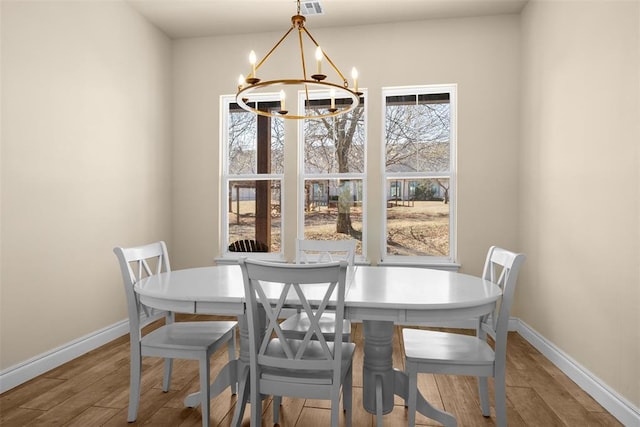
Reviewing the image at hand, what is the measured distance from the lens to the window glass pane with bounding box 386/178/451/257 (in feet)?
13.3

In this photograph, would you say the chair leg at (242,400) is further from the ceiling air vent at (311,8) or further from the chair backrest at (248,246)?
the ceiling air vent at (311,8)

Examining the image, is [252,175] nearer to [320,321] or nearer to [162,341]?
[320,321]

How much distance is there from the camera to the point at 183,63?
14.5 feet

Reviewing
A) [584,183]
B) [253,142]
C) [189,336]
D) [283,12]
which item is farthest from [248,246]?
[584,183]

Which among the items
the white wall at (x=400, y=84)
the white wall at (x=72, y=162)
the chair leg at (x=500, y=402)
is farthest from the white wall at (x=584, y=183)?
the white wall at (x=72, y=162)

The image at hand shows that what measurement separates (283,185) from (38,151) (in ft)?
6.99

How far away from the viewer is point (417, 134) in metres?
4.09

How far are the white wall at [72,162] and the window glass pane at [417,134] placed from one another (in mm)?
2393

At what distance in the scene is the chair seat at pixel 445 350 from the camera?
1.89 metres

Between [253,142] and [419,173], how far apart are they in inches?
69.8

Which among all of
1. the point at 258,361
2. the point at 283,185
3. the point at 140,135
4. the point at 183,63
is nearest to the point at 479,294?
the point at 258,361

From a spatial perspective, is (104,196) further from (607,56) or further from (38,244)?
(607,56)

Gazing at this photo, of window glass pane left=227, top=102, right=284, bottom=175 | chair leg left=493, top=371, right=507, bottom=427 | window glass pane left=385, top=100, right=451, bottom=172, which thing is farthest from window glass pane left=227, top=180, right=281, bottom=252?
chair leg left=493, top=371, right=507, bottom=427

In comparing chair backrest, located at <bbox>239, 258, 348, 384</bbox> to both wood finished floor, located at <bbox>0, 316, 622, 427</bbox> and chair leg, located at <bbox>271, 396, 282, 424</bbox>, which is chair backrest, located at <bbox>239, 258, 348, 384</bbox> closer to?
chair leg, located at <bbox>271, 396, 282, 424</bbox>
